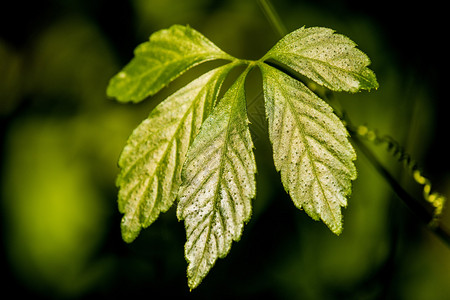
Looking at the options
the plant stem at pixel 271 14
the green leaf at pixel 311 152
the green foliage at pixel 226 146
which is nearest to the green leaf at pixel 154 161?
the green foliage at pixel 226 146

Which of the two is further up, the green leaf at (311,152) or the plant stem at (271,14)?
the plant stem at (271,14)

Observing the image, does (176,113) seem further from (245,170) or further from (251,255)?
(251,255)

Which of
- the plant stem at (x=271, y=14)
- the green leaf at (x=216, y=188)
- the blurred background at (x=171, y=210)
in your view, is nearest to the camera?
the green leaf at (x=216, y=188)

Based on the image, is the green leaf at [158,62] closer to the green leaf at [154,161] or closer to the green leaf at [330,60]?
the green leaf at [154,161]

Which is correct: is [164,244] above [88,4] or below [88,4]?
below

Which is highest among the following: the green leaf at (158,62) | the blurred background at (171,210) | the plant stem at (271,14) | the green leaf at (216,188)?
the green leaf at (158,62)

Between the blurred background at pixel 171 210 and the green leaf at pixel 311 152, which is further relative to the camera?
the blurred background at pixel 171 210

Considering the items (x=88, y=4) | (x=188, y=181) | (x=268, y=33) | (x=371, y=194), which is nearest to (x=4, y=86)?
(x=88, y=4)
